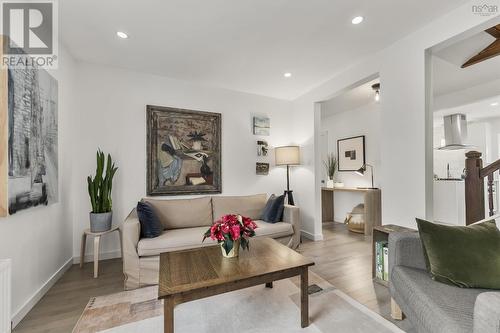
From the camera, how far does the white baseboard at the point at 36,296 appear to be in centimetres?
165

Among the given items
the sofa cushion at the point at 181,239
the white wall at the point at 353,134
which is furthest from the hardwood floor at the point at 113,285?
the white wall at the point at 353,134

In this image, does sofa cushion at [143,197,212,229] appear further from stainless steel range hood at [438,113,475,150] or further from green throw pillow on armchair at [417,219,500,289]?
stainless steel range hood at [438,113,475,150]

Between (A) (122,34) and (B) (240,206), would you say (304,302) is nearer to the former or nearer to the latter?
(B) (240,206)

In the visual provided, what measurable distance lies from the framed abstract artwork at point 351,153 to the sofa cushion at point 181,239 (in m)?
2.63

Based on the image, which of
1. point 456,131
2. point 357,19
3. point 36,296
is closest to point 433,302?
point 357,19

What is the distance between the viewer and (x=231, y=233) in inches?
67.1

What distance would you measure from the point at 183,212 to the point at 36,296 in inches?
59.6

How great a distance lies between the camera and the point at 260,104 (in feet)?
13.1

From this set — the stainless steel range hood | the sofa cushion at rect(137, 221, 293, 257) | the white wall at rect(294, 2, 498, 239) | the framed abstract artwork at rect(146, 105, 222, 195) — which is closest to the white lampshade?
the framed abstract artwork at rect(146, 105, 222, 195)

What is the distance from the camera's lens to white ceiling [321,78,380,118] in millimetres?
3709

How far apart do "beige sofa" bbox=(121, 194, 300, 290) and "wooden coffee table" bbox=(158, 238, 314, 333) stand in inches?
20.8

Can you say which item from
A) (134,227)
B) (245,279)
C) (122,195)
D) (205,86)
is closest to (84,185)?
(122,195)

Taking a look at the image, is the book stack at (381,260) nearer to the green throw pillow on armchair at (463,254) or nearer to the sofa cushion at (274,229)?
the green throw pillow on armchair at (463,254)

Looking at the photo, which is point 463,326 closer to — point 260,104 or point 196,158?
point 196,158
